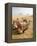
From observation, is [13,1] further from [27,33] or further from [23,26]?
[27,33]

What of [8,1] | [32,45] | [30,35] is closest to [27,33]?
[30,35]

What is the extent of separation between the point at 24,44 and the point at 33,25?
0.87ft

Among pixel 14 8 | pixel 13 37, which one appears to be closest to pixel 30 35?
pixel 13 37

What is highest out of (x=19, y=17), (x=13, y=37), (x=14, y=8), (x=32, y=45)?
(x=14, y=8)

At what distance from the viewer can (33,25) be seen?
1.50m

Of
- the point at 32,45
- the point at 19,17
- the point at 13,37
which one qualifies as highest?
the point at 19,17

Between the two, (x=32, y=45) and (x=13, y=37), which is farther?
(x=32, y=45)

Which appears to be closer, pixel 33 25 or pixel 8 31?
pixel 8 31

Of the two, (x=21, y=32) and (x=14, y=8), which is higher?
(x=14, y=8)

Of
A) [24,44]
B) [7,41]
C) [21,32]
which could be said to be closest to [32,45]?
[24,44]

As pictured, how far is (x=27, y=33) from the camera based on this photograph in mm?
1473

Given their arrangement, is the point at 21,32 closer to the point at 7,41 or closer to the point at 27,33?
the point at 27,33

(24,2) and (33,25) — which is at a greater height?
(24,2)

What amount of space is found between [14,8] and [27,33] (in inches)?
13.8
